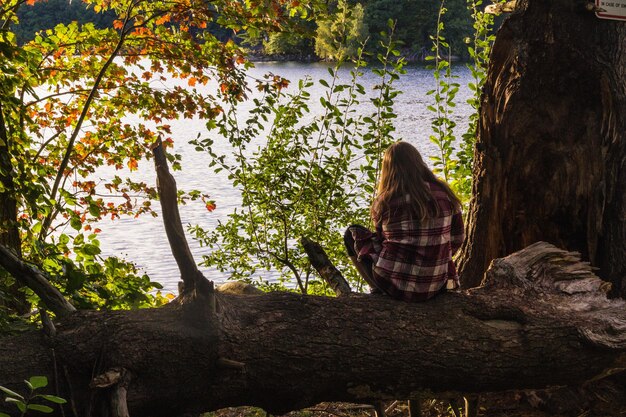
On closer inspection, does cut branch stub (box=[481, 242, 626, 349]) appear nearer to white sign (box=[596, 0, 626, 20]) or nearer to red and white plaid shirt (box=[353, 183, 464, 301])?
red and white plaid shirt (box=[353, 183, 464, 301])

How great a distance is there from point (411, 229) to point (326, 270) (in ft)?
1.88

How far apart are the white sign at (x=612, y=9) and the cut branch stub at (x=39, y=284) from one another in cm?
349

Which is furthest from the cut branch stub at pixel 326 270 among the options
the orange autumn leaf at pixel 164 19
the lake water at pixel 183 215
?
the orange autumn leaf at pixel 164 19

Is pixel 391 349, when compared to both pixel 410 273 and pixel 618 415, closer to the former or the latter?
pixel 410 273

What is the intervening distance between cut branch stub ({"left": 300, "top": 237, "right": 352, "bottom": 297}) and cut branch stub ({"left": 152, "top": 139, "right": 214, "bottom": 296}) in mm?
1047

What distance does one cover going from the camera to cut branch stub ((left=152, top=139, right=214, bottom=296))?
11.5 ft

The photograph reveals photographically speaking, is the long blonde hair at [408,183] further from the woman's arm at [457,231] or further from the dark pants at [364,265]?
the dark pants at [364,265]

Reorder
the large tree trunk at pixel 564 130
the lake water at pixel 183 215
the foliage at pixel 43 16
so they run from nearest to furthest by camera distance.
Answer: the large tree trunk at pixel 564 130 < the lake water at pixel 183 215 < the foliage at pixel 43 16

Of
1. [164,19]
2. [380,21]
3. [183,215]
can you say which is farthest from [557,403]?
[380,21]

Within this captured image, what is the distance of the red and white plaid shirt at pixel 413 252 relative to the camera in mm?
4449

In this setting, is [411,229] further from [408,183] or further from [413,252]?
[408,183]

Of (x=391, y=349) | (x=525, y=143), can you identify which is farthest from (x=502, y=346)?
(x=525, y=143)

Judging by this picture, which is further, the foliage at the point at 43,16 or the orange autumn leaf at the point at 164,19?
the foliage at the point at 43,16

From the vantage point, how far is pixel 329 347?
3.99 meters
